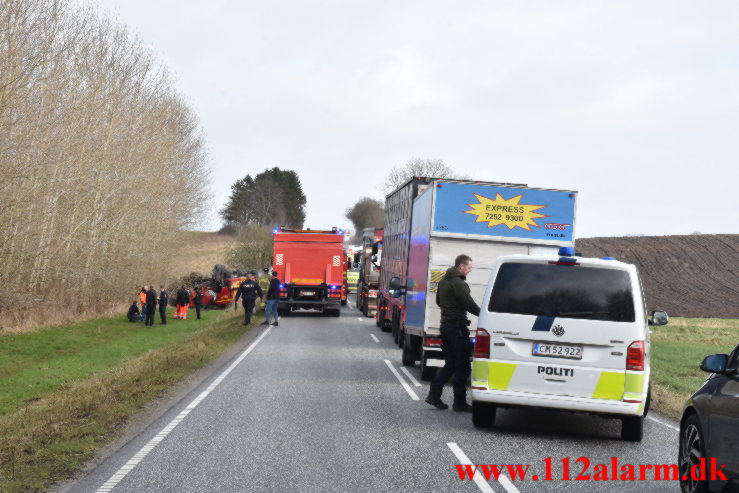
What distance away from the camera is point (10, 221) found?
2725 centimetres

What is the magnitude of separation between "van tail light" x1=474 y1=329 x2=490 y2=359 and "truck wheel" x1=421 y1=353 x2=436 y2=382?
490 centimetres

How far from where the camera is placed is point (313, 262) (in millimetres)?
35781

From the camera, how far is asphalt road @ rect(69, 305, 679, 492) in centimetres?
762

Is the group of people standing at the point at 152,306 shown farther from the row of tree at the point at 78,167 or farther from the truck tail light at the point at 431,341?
the truck tail light at the point at 431,341

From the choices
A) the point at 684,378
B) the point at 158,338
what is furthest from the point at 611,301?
the point at 158,338

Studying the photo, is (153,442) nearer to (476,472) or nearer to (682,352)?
(476,472)

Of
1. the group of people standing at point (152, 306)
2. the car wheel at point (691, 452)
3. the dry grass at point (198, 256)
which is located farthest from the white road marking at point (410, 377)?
the dry grass at point (198, 256)

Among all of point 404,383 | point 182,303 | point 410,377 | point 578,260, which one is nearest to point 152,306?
point 182,303

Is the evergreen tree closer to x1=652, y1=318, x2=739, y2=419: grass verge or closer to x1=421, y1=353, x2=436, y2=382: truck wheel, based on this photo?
x1=652, y1=318, x2=739, y2=419: grass verge

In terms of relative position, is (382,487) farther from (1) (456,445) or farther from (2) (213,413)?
(2) (213,413)

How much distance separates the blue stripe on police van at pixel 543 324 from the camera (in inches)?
398

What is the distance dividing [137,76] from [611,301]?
130 feet

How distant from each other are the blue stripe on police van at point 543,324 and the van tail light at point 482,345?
537 mm

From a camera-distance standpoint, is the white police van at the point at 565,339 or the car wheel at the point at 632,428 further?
the car wheel at the point at 632,428
